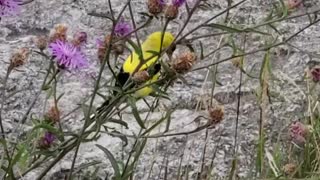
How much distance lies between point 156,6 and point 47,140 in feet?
1.12

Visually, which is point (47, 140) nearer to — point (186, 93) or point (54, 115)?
point (54, 115)

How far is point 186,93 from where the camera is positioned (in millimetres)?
2846

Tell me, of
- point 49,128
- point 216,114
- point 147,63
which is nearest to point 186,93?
point 147,63

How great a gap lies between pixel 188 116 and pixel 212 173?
0.29 m

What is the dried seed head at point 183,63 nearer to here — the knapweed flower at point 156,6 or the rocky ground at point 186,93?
the knapweed flower at point 156,6

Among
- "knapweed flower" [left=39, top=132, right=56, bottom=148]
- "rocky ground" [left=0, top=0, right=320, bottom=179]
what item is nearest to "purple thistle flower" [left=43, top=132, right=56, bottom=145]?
"knapweed flower" [left=39, top=132, right=56, bottom=148]

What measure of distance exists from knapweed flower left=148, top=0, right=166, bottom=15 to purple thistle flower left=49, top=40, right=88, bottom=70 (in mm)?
154

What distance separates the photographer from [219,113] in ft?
5.13

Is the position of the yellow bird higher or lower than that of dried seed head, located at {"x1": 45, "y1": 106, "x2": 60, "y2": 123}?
higher

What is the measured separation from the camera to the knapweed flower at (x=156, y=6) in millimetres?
1438

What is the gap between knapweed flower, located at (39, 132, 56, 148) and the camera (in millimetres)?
1562

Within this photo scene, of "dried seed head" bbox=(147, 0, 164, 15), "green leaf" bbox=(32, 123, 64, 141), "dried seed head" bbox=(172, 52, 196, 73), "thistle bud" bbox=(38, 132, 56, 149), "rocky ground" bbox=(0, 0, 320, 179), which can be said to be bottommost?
"green leaf" bbox=(32, 123, 64, 141)

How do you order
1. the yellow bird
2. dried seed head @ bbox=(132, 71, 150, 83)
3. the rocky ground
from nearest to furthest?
dried seed head @ bbox=(132, 71, 150, 83)
the yellow bird
the rocky ground

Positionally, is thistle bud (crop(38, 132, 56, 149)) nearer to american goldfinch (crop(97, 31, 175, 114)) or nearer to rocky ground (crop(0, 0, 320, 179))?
american goldfinch (crop(97, 31, 175, 114))
